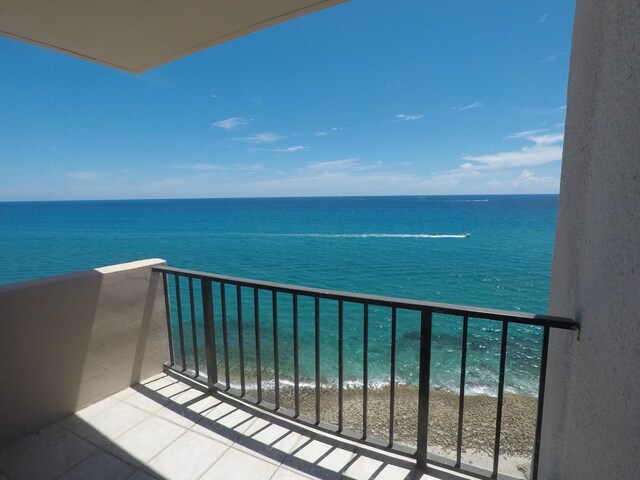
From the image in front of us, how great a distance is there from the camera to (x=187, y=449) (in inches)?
71.2

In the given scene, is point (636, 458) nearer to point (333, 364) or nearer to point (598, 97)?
point (598, 97)

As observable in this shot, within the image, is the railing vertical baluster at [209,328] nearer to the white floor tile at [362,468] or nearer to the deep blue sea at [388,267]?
the white floor tile at [362,468]

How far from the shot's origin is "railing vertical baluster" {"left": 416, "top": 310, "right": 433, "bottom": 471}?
1552mm

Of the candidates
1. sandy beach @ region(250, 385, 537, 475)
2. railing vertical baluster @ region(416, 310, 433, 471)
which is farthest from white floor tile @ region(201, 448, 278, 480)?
sandy beach @ region(250, 385, 537, 475)

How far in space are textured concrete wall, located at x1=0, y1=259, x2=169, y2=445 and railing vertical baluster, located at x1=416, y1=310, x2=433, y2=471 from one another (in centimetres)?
204

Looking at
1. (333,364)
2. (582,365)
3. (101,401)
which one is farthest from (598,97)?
(333,364)

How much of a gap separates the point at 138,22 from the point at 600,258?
243 cm

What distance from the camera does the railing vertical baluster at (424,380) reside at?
1552 millimetres

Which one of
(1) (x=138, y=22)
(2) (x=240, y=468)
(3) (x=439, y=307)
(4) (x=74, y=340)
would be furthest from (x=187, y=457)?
(1) (x=138, y=22)

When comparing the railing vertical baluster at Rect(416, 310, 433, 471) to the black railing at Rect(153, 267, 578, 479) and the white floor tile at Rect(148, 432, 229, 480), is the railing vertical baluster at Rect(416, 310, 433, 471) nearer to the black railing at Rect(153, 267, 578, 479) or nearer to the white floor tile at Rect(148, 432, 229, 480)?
the black railing at Rect(153, 267, 578, 479)

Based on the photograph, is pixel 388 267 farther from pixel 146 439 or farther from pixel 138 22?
pixel 138 22

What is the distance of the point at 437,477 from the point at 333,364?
4992 mm

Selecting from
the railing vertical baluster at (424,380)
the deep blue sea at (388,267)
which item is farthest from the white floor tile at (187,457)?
the deep blue sea at (388,267)

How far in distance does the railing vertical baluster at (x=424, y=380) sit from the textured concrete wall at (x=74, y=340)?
80.2 inches
